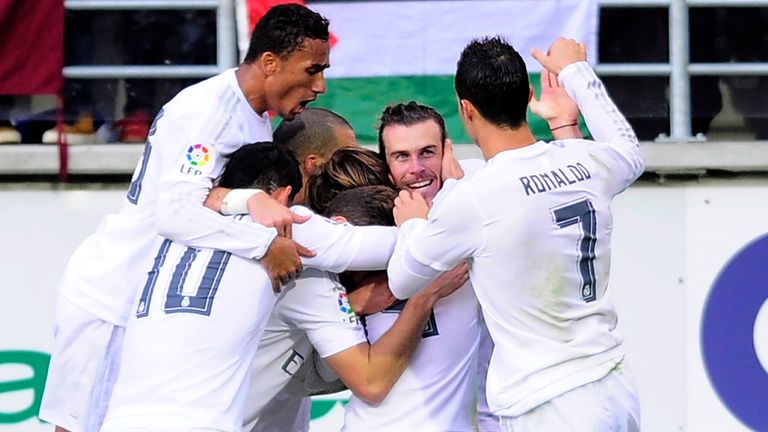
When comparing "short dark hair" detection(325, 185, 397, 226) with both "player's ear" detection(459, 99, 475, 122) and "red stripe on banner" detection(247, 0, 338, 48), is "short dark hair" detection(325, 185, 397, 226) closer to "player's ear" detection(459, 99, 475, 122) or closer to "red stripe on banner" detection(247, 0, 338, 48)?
"player's ear" detection(459, 99, 475, 122)

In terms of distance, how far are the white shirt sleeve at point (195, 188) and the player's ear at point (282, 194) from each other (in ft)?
0.43

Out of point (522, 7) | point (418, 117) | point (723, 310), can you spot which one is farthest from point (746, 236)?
point (418, 117)

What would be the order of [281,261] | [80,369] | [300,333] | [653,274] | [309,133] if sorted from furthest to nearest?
[653,274], [80,369], [309,133], [300,333], [281,261]

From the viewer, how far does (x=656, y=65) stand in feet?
22.5

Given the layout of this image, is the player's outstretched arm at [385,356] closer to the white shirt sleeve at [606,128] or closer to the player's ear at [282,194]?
the player's ear at [282,194]

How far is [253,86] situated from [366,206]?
2.00ft

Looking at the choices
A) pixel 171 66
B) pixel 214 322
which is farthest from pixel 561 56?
pixel 171 66

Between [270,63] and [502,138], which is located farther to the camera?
[270,63]

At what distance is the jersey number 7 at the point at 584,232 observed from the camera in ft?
12.5

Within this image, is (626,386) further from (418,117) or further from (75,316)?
(75,316)

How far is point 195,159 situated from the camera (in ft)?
13.9

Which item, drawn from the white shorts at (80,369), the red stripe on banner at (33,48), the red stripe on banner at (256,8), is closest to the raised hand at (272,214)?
the white shorts at (80,369)

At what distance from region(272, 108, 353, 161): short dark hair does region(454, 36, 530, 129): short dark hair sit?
85 centimetres

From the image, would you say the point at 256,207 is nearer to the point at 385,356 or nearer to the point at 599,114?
the point at 385,356
